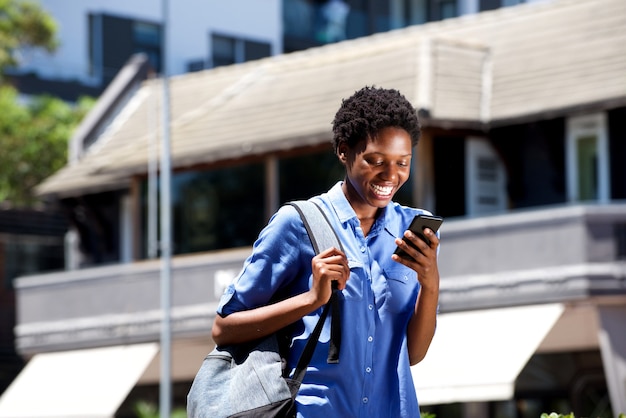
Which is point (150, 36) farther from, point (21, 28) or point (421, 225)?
point (421, 225)

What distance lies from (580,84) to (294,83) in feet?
19.7

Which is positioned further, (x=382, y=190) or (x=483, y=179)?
(x=483, y=179)

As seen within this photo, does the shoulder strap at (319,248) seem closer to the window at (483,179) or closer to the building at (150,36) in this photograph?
the window at (483,179)

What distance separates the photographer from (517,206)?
24891 millimetres

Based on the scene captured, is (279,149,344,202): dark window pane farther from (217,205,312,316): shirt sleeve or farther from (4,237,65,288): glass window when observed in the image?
(217,205,312,316): shirt sleeve

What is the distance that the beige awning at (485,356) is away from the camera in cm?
2194

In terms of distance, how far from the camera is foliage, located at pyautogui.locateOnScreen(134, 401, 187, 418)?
27.8 metres

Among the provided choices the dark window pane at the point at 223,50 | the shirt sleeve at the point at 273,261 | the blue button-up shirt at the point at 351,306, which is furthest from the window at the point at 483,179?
the dark window pane at the point at 223,50

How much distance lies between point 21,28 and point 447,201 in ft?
59.2

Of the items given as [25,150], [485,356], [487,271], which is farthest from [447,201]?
[25,150]

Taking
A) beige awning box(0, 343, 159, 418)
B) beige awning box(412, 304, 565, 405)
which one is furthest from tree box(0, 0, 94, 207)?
beige awning box(412, 304, 565, 405)

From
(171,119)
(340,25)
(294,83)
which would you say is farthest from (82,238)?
(340,25)

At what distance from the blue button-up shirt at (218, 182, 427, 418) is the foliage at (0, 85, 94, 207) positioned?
31.9 meters

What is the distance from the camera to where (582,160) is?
78.1 ft
